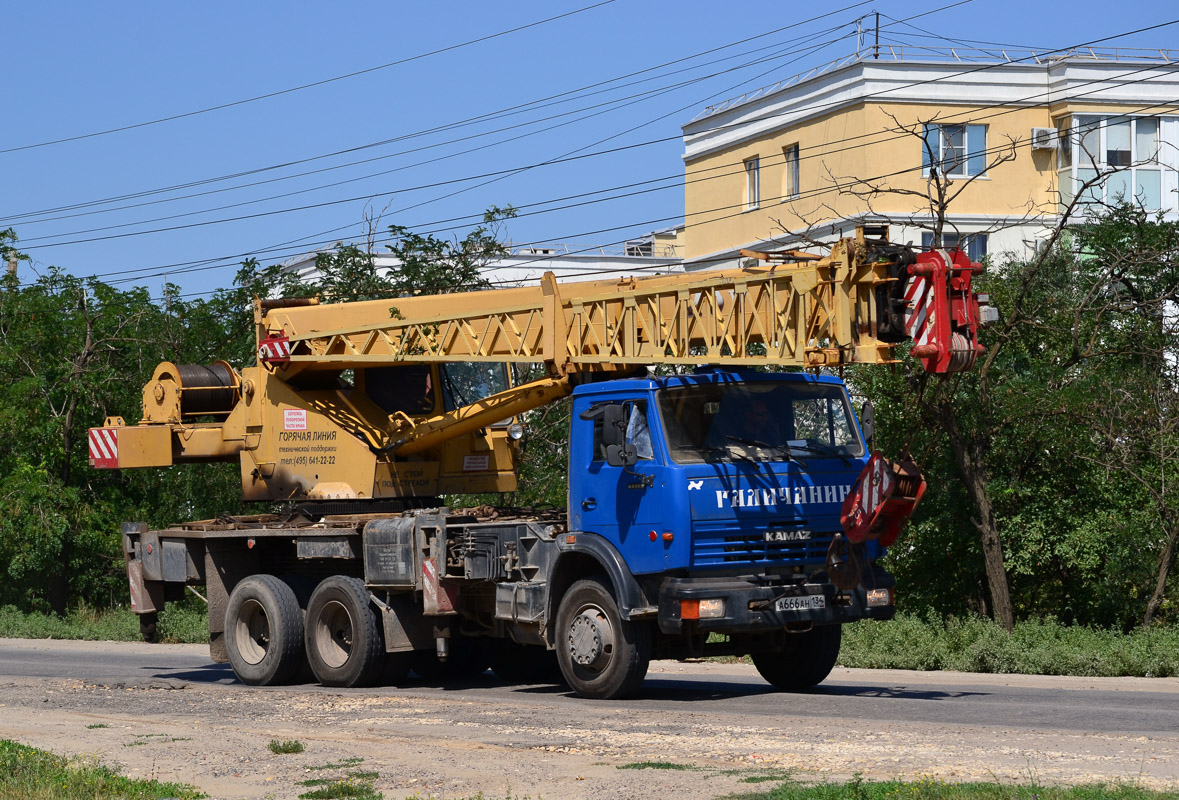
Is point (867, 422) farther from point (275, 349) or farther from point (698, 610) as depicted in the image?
point (275, 349)

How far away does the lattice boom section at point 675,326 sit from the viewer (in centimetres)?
1199

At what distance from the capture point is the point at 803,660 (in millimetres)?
14125

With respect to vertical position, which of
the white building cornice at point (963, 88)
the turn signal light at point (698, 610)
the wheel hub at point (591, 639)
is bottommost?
the wheel hub at point (591, 639)

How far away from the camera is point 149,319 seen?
33.1 metres

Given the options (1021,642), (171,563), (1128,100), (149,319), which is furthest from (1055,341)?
(1128,100)

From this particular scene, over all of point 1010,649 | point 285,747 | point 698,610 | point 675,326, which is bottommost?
point 285,747

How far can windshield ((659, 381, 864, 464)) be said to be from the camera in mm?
13000

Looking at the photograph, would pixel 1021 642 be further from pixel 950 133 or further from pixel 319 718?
pixel 950 133

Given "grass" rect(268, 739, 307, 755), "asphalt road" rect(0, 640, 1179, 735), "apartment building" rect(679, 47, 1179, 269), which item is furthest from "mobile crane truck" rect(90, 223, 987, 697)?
"apartment building" rect(679, 47, 1179, 269)

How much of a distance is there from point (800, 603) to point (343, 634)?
5.60 meters

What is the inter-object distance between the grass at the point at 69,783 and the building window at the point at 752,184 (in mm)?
37202

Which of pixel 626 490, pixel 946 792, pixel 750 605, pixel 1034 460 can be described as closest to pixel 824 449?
pixel 750 605

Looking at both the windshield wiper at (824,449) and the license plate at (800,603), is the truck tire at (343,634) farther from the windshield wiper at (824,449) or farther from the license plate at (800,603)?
the windshield wiper at (824,449)

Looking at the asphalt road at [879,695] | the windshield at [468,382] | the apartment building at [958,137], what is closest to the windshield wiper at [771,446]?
the asphalt road at [879,695]
